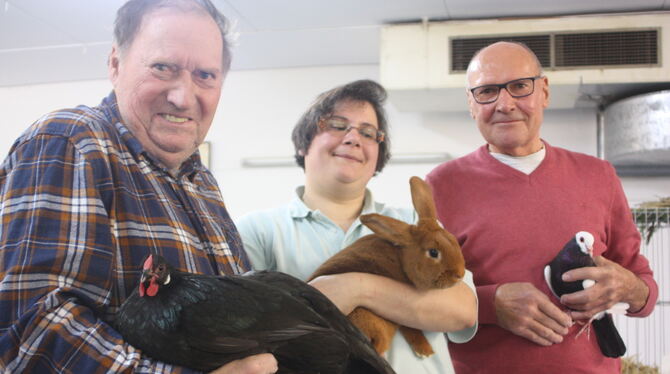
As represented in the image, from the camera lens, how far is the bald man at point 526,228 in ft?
4.87

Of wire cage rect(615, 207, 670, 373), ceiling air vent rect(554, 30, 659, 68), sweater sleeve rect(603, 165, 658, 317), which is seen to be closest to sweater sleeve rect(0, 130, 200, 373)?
sweater sleeve rect(603, 165, 658, 317)

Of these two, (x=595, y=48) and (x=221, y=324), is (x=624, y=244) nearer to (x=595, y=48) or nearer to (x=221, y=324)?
(x=221, y=324)

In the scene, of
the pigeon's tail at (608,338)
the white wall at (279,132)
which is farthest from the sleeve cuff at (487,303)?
the white wall at (279,132)

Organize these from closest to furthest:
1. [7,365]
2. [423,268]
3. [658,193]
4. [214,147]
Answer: [7,365], [423,268], [658,193], [214,147]

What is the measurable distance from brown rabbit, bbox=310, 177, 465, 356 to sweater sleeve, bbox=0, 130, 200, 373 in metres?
0.48

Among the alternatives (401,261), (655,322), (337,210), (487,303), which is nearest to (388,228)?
(401,261)

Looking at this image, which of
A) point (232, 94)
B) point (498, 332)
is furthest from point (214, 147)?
point (498, 332)

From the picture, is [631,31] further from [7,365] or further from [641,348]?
[7,365]

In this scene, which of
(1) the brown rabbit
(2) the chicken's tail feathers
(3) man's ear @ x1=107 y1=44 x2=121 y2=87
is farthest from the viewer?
(1) the brown rabbit

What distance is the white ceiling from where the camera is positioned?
10.4 feet

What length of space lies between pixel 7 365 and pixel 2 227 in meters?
0.16

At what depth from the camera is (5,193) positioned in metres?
0.78

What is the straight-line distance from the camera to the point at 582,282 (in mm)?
1450

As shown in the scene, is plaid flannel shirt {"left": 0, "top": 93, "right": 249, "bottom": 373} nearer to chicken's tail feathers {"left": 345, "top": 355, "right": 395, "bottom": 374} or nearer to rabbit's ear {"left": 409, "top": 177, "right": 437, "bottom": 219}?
chicken's tail feathers {"left": 345, "top": 355, "right": 395, "bottom": 374}
